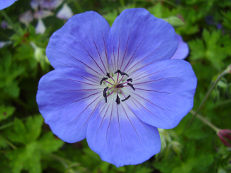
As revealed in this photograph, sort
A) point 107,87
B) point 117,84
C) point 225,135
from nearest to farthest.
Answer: point 107,87 < point 117,84 < point 225,135

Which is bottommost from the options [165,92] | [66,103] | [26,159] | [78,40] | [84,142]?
[84,142]

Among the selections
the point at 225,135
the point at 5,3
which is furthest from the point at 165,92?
the point at 5,3

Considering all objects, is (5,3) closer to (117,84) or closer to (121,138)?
(117,84)

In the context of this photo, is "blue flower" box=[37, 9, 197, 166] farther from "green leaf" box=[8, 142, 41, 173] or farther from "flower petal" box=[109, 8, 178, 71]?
"green leaf" box=[8, 142, 41, 173]

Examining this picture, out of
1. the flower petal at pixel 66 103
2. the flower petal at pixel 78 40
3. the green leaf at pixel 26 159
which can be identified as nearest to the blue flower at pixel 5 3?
the flower petal at pixel 78 40

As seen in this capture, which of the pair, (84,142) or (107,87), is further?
(84,142)

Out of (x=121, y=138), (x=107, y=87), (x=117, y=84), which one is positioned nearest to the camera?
(x=121, y=138)
